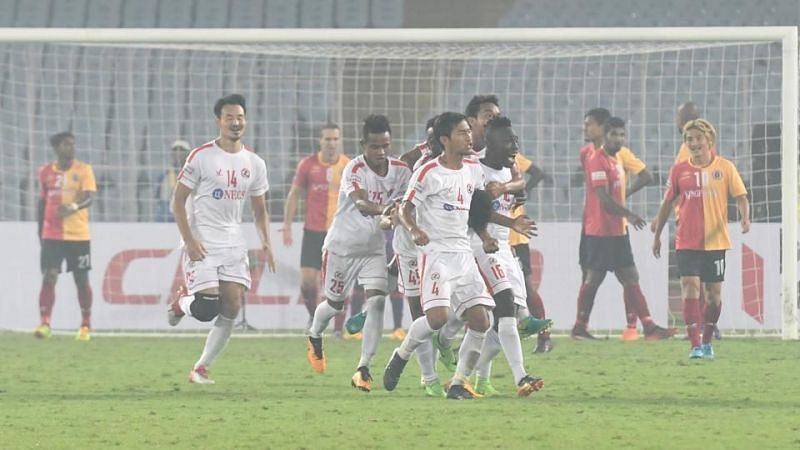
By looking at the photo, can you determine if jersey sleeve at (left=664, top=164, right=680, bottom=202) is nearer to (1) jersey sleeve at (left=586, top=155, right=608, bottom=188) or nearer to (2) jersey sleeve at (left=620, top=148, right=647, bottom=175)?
(1) jersey sleeve at (left=586, top=155, right=608, bottom=188)

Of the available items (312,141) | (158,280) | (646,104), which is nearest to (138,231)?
(158,280)

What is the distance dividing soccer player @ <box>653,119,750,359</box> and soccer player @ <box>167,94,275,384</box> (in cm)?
392

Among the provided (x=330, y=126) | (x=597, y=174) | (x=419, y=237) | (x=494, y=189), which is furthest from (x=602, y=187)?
(x=419, y=237)

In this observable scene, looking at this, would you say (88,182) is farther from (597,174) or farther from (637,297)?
(637,297)

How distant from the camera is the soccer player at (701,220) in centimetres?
1398

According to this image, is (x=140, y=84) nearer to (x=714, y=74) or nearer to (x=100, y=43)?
(x=100, y=43)

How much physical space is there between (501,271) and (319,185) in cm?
656

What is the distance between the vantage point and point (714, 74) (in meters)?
17.4

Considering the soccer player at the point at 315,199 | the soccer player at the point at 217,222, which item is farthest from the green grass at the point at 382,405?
the soccer player at the point at 315,199

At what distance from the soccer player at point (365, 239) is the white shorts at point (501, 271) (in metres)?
0.65

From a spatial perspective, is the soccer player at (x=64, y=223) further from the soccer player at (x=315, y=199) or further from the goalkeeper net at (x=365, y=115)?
the soccer player at (x=315, y=199)

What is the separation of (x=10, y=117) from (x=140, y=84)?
4.55ft

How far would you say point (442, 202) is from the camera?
988 cm

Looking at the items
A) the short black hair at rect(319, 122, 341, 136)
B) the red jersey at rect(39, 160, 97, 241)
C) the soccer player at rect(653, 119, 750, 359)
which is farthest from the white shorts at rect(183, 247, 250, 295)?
the red jersey at rect(39, 160, 97, 241)
